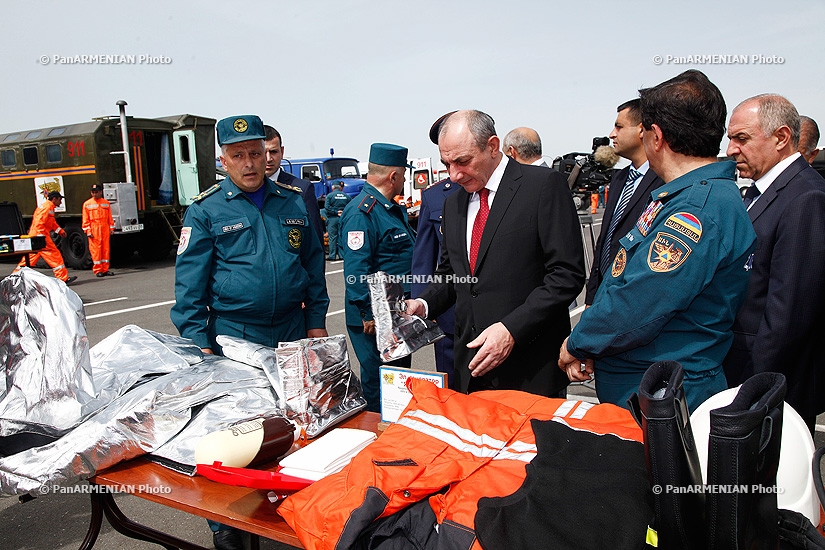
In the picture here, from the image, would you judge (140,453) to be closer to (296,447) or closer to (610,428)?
(296,447)

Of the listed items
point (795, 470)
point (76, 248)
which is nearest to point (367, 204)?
point (795, 470)

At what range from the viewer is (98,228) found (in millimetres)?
12305

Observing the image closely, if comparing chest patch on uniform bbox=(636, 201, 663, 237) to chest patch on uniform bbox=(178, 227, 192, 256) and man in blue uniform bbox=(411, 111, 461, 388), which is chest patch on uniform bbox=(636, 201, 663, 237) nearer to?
man in blue uniform bbox=(411, 111, 461, 388)

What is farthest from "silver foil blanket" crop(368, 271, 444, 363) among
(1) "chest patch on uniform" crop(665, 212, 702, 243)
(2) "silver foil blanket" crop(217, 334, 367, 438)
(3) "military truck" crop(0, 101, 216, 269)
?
(3) "military truck" crop(0, 101, 216, 269)

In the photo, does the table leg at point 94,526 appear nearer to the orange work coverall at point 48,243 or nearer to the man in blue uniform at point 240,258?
the man in blue uniform at point 240,258

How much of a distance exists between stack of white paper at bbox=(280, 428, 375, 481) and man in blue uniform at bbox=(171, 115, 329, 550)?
1.04 m

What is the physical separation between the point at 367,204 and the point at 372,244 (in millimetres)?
269

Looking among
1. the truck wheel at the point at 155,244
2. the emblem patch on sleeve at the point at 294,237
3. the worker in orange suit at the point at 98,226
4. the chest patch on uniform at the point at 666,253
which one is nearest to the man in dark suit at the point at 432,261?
the emblem patch on sleeve at the point at 294,237

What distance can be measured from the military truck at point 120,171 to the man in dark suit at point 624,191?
436 inches

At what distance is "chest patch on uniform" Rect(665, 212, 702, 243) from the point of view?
1.76m

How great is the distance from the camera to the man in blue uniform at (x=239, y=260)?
2.85m

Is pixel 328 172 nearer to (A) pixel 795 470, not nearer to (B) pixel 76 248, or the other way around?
(B) pixel 76 248

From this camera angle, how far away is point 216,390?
216cm

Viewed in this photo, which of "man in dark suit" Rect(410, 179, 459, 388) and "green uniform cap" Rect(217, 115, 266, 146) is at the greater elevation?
"green uniform cap" Rect(217, 115, 266, 146)
